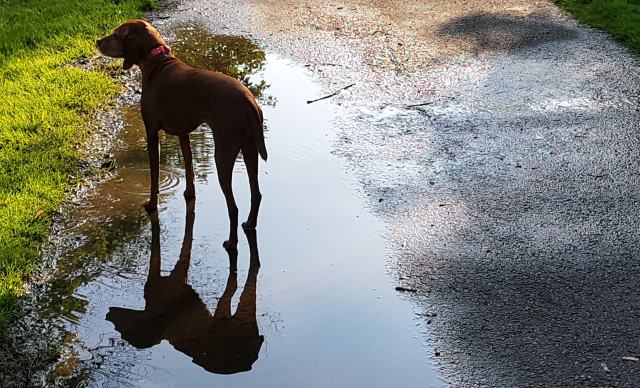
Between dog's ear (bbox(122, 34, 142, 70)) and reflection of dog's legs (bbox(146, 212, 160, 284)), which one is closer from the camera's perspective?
reflection of dog's legs (bbox(146, 212, 160, 284))

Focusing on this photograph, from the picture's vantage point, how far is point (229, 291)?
5102 millimetres

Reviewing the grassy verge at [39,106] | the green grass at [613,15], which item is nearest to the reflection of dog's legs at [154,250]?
the grassy verge at [39,106]

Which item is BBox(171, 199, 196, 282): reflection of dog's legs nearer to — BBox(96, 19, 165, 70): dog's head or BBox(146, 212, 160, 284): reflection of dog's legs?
BBox(146, 212, 160, 284): reflection of dog's legs

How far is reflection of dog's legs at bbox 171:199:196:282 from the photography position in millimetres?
5300

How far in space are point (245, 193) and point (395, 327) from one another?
1.98m

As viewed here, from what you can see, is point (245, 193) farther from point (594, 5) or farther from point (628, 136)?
point (594, 5)

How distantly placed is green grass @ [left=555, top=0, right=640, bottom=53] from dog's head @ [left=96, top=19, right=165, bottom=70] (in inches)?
232

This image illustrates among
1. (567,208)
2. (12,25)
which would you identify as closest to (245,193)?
(567,208)

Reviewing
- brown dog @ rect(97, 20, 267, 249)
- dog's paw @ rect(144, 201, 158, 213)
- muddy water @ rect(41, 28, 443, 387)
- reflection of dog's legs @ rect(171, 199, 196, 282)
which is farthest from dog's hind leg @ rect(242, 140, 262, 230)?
dog's paw @ rect(144, 201, 158, 213)

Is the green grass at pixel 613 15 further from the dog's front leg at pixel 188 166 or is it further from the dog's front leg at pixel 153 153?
the dog's front leg at pixel 153 153

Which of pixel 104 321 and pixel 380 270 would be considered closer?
pixel 104 321

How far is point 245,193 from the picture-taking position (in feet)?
20.7

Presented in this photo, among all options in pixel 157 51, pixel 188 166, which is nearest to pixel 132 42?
pixel 157 51

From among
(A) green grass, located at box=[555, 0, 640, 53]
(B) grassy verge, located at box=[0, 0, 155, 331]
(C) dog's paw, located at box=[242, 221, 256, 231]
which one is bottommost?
(A) green grass, located at box=[555, 0, 640, 53]
